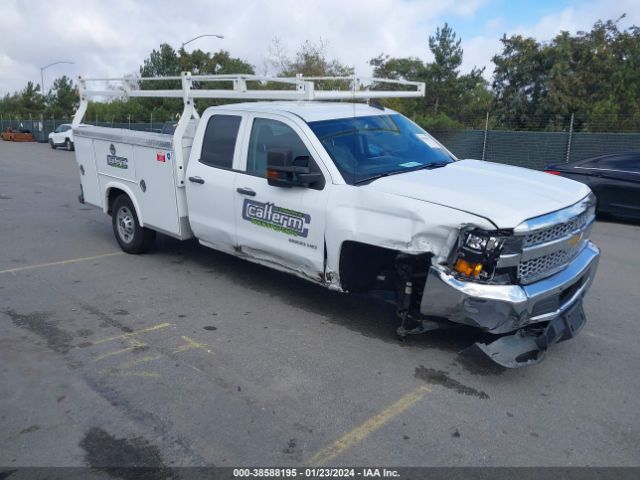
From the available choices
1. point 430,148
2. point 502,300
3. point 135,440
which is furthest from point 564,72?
point 135,440

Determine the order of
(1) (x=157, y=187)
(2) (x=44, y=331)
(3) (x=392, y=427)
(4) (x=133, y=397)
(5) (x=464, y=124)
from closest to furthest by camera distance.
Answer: (3) (x=392, y=427), (4) (x=133, y=397), (2) (x=44, y=331), (1) (x=157, y=187), (5) (x=464, y=124)

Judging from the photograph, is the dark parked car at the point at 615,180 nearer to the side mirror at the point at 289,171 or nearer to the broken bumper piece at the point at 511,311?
the broken bumper piece at the point at 511,311

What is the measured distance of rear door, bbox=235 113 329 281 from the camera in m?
4.96

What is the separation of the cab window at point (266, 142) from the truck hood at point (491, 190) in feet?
3.19

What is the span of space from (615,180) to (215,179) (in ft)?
26.2

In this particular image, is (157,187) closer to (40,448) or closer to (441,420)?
(40,448)

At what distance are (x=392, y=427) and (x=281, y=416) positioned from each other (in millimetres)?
717

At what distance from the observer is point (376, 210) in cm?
445

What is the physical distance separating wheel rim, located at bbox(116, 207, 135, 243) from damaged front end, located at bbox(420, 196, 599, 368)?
4.72 m

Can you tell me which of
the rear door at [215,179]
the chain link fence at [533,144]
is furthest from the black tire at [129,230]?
the chain link fence at [533,144]

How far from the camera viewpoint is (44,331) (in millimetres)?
5031

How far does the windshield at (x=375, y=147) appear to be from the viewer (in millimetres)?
4992

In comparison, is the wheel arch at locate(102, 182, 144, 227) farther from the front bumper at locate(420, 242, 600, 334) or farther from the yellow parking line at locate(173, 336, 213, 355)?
the front bumper at locate(420, 242, 600, 334)

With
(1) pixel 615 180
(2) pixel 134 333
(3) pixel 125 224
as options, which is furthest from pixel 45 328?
(1) pixel 615 180
